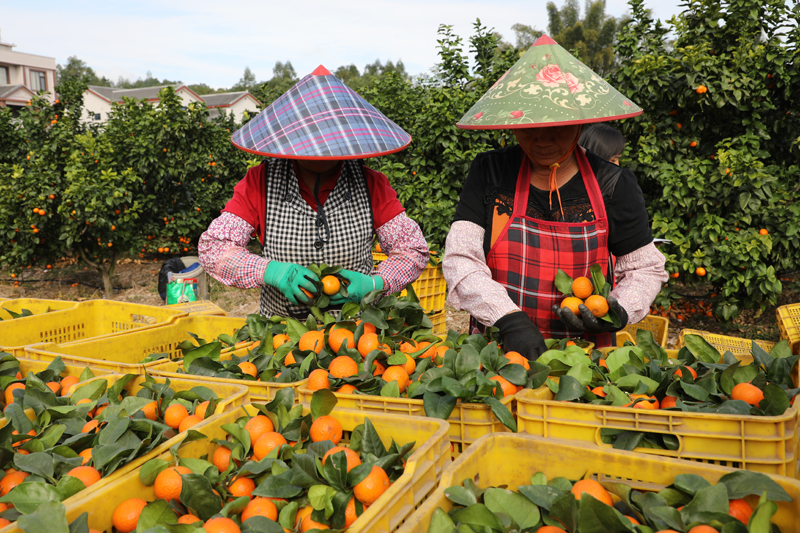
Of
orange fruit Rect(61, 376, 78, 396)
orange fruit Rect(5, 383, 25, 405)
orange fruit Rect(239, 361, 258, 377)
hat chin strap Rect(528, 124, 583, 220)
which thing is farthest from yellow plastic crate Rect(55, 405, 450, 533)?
hat chin strap Rect(528, 124, 583, 220)

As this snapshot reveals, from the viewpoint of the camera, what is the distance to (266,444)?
4.42 ft

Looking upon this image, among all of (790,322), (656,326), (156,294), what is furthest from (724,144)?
(156,294)

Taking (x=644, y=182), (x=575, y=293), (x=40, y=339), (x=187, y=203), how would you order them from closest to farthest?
1. (x=575, y=293)
2. (x=40, y=339)
3. (x=644, y=182)
4. (x=187, y=203)

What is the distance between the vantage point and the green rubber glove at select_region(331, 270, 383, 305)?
2.30 meters

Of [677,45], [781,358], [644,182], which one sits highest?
[677,45]

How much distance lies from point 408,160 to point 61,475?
528 centimetres

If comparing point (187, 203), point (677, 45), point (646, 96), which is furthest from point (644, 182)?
point (187, 203)

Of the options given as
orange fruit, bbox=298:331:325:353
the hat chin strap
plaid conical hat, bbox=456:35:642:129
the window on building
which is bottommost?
orange fruit, bbox=298:331:325:353

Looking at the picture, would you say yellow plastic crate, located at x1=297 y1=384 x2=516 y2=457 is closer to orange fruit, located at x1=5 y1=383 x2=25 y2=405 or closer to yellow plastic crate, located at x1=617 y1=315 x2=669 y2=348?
orange fruit, located at x1=5 y1=383 x2=25 y2=405

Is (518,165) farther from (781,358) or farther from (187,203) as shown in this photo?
(187,203)

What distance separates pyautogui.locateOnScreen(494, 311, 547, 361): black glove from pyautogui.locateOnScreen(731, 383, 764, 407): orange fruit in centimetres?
56

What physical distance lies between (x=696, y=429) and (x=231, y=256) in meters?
1.83

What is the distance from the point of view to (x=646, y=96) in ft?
16.0

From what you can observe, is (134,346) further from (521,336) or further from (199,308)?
(521,336)
